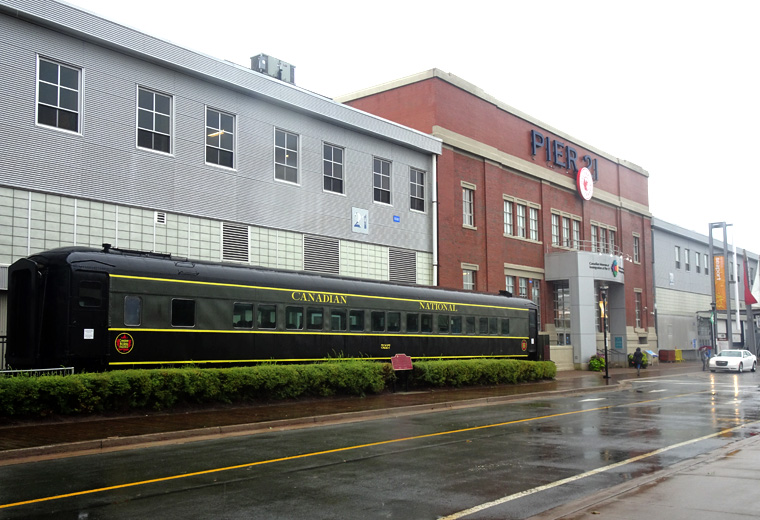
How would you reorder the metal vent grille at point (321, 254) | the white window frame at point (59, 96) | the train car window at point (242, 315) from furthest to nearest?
the metal vent grille at point (321, 254) → the white window frame at point (59, 96) → the train car window at point (242, 315)

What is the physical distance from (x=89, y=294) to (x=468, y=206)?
25.3m

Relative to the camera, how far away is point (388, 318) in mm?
25766

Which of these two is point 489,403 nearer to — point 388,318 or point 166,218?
point 388,318

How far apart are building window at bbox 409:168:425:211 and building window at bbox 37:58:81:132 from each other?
16.9 meters

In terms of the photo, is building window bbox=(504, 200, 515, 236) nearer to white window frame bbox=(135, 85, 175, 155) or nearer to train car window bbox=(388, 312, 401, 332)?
train car window bbox=(388, 312, 401, 332)

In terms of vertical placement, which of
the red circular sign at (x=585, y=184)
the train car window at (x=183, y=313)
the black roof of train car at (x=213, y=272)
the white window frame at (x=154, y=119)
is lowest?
the train car window at (x=183, y=313)

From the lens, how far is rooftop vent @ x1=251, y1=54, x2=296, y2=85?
31.2 m

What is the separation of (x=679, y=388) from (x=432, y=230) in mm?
13161

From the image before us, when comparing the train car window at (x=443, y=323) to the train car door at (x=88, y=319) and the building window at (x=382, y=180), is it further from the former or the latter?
the train car door at (x=88, y=319)

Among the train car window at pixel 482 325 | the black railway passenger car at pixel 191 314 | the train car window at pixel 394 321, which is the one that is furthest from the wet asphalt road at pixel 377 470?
the train car window at pixel 482 325

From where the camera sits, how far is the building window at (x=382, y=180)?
3288 cm

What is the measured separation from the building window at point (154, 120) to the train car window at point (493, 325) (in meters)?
15.2

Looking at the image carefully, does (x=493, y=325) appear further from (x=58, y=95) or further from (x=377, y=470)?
(x=377, y=470)

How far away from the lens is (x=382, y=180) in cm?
3331
